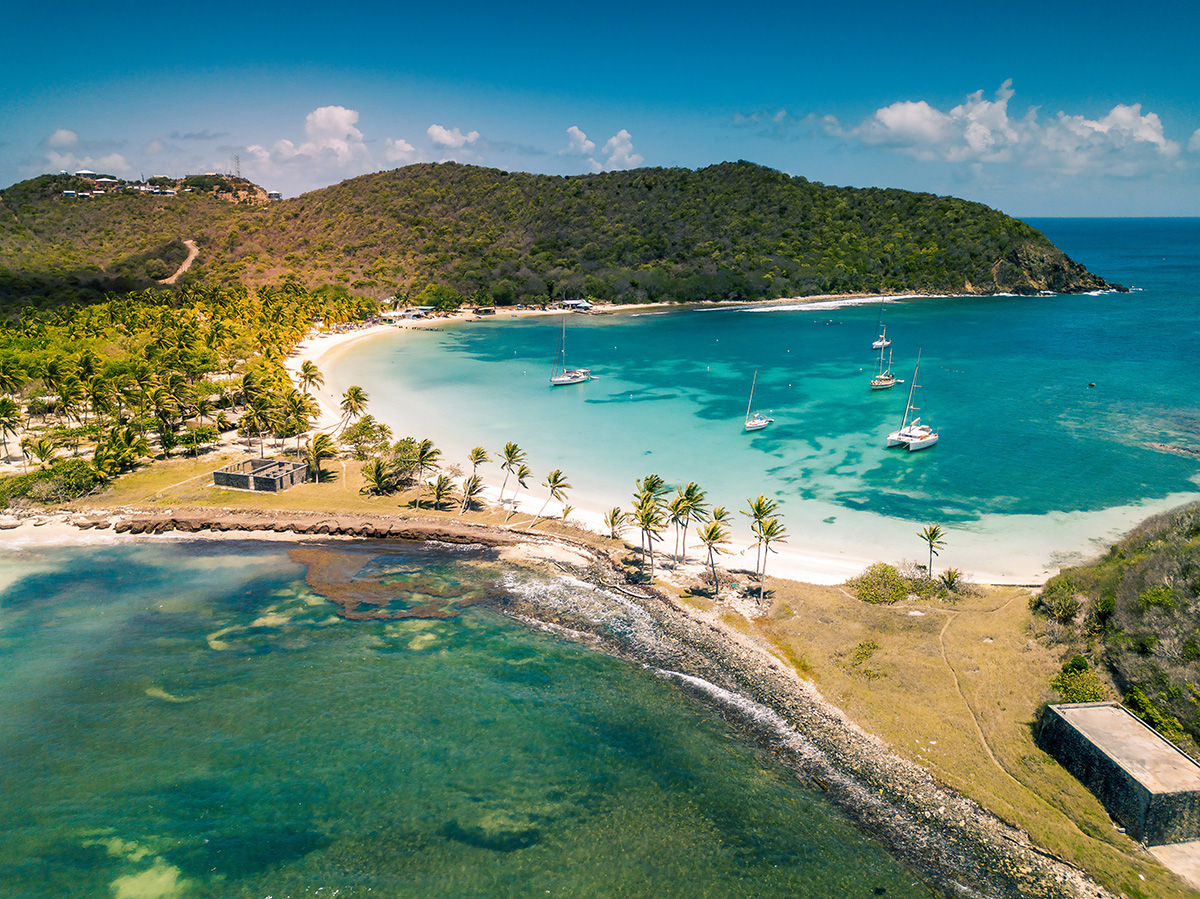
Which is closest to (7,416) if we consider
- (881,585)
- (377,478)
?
(377,478)

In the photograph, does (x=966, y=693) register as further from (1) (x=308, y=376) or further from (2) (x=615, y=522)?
(1) (x=308, y=376)

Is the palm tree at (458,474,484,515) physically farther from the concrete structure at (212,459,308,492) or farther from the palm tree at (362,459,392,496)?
the concrete structure at (212,459,308,492)

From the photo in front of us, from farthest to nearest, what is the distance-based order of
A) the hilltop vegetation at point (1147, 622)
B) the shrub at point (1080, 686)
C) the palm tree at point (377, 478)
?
the palm tree at point (377, 478)
the shrub at point (1080, 686)
the hilltop vegetation at point (1147, 622)

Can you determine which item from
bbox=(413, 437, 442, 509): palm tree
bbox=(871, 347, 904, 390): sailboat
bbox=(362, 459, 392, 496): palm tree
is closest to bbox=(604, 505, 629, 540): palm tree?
bbox=(413, 437, 442, 509): palm tree

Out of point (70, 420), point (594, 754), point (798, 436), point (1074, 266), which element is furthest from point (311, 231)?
point (1074, 266)

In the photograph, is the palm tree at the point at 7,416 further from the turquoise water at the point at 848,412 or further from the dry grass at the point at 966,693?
the dry grass at the point at 966,693

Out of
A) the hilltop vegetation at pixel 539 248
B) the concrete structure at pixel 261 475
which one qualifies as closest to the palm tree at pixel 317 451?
the concrete structure at pixel 261 475

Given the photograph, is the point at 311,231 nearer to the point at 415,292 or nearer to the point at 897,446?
the point at 415,292
